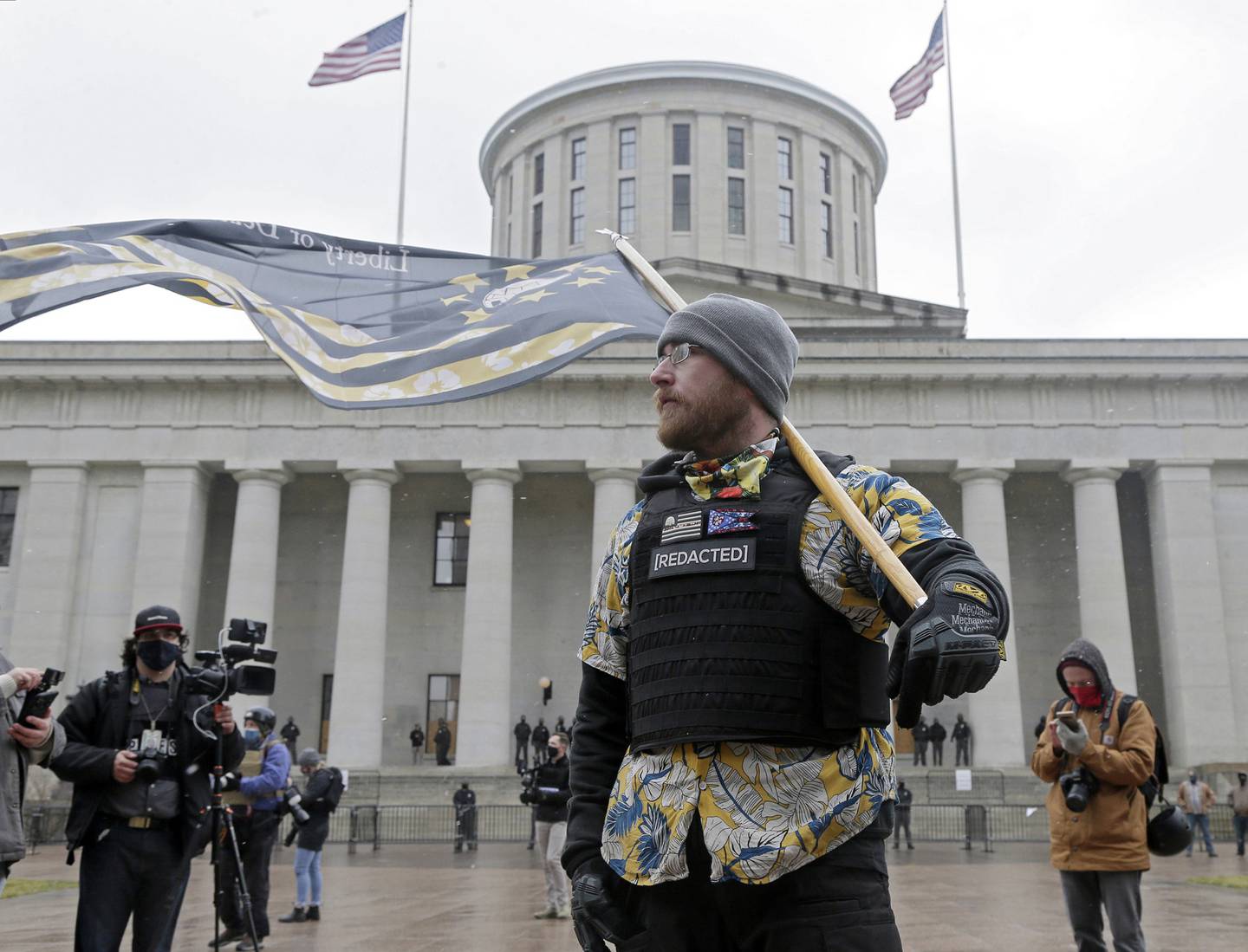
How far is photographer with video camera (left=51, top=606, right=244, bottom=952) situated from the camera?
625 centimetres

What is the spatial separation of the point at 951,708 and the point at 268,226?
3761cm

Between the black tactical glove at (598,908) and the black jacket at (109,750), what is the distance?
3973 mm

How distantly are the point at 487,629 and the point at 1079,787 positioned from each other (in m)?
33.1

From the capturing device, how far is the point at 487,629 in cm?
3906

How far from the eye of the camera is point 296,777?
3631 centimetres

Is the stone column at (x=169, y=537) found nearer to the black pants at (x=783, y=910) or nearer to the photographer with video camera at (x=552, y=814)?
the photographer with video camera at (x=552, y=814)

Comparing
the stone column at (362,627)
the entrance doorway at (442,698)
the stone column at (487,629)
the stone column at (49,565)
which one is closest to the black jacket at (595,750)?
the stone column at (487,629)

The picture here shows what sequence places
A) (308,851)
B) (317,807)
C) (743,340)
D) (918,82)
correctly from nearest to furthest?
1. (743,340)
2. (308,851)
3. (317,807)
4. (918,82)

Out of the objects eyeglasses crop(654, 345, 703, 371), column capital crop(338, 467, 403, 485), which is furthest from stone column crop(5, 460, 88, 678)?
eyeglasses crop(654, 345, 703, 371)

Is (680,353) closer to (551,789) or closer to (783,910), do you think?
(783,910)

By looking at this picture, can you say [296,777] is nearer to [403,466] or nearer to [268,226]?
[403,466]

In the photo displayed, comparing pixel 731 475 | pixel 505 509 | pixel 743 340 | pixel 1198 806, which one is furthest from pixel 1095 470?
pixel 731 475

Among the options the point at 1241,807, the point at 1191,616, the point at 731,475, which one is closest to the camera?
the point at 731,475

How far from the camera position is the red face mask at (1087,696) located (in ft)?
22.8
